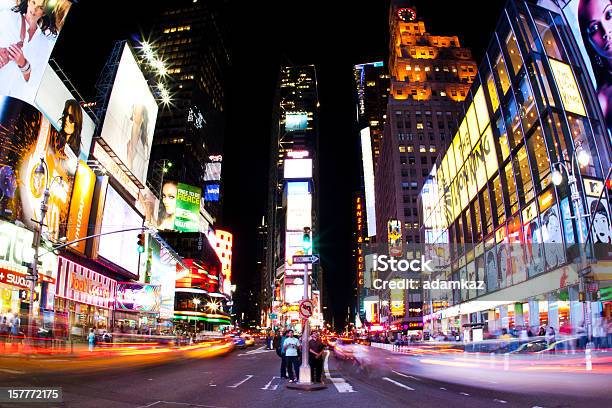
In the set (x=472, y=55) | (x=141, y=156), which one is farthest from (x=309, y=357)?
(x=472, y=55)

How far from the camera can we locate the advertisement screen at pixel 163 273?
79.5m

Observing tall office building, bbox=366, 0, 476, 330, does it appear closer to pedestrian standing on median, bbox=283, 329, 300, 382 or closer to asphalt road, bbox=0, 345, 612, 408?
pedestrian standing on median, bbox=283, 329, 300, 382

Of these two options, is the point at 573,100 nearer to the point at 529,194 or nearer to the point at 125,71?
the point at 529,194

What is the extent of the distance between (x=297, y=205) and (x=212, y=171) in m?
37.7

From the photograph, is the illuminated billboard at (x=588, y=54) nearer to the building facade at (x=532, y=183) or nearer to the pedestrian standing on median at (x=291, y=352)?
the building facade at (x=532, y=183)

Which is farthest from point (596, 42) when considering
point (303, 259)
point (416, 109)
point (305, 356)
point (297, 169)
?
point (297, 169)

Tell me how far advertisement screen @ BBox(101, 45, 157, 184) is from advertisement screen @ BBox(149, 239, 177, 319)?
1671 centimetres

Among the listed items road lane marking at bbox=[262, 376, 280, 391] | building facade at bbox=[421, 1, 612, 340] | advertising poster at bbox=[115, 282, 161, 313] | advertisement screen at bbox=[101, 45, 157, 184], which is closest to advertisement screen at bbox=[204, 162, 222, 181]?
advertisement screen at bbox=[101, 45, 157, 184]

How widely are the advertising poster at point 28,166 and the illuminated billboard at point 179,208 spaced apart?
65029 millimetres

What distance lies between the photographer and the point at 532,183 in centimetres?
4216

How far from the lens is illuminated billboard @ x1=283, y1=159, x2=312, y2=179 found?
176500 mm

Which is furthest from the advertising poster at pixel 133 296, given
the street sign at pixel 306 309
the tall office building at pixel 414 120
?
the tall office building at pixel 414 120

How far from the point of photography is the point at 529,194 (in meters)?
43.1

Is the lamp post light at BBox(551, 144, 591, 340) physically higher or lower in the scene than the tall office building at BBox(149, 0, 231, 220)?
lower
